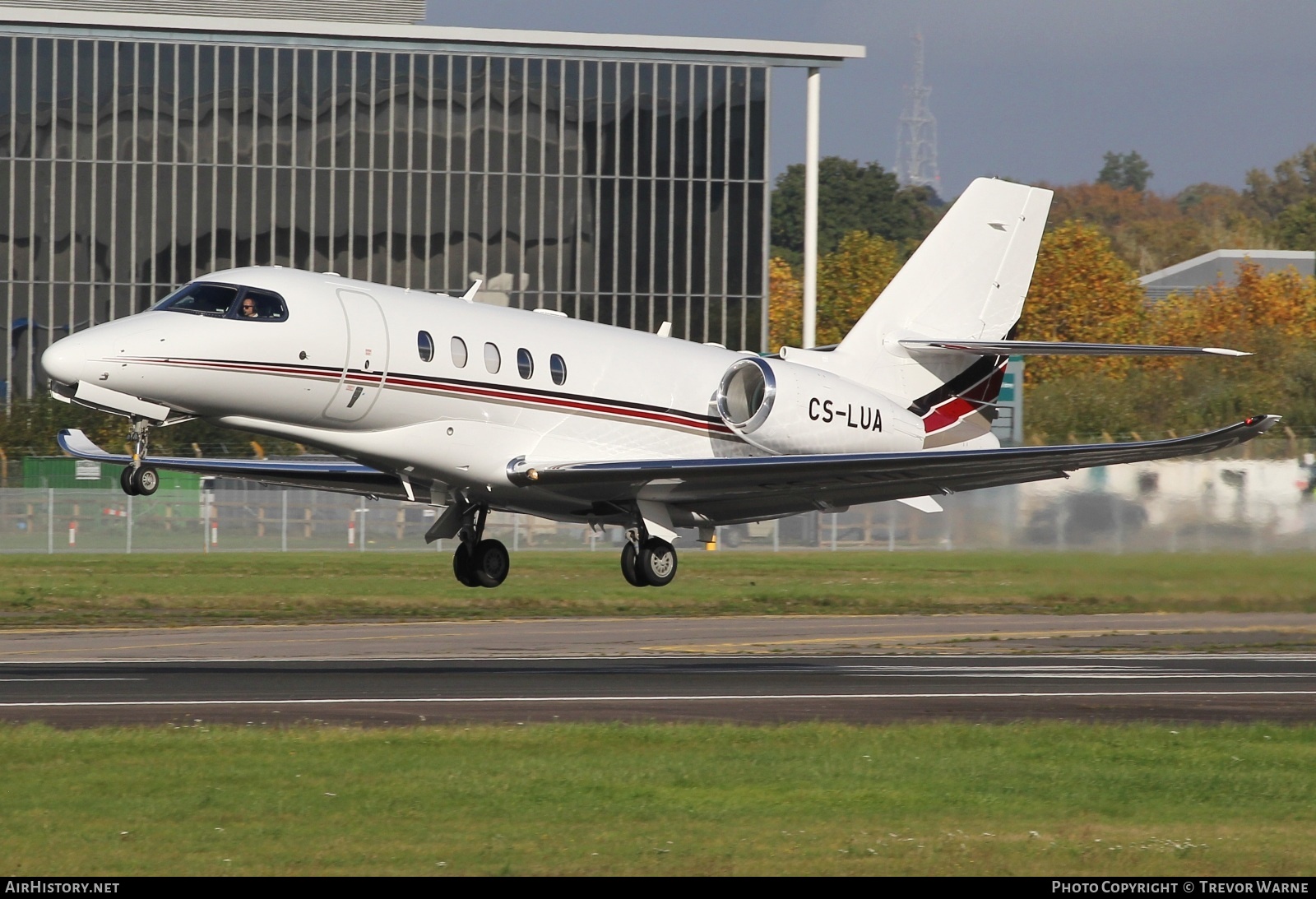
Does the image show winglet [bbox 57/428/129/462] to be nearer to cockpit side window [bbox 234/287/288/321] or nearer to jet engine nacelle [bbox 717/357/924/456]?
cockpit side window [bbox 234/287/288/321]

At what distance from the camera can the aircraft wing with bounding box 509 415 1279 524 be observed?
69.7 ft

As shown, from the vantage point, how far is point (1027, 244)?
26.4m

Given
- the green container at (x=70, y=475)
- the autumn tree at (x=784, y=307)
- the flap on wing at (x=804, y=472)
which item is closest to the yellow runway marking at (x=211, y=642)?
the flap on wing at (x=804, y=472)

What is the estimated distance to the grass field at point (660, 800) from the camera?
10695mm

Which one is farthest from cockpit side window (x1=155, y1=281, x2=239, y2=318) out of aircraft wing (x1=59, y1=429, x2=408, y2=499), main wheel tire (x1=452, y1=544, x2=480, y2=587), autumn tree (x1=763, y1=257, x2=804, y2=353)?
autumn tree (x1=763, y1=257, x2=804, y2=353)

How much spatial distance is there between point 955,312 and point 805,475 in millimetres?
5189

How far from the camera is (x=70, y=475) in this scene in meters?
44.2

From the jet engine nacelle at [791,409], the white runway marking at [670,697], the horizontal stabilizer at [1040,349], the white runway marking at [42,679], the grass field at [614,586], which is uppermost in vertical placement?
the horizontal stabilizer at [1040,349]

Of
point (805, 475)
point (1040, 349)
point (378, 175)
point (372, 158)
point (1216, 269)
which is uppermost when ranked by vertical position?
point (1216, 269)

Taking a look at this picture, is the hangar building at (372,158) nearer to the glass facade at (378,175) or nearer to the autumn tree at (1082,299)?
the glass facade at (378,175)

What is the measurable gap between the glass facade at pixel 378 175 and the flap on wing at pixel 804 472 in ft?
83.1

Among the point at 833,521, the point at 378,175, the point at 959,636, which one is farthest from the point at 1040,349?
the point at 378,175

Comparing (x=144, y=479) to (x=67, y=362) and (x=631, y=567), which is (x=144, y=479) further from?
(x=631, y=567)
